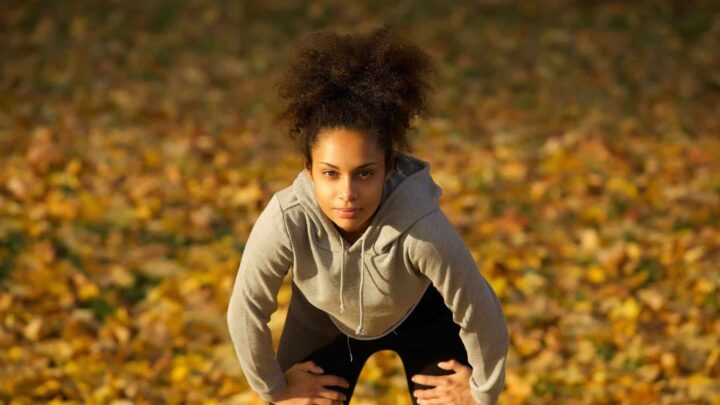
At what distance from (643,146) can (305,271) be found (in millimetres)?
4575

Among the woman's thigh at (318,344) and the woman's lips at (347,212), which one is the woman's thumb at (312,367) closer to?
the woman's thigh at (318,344)

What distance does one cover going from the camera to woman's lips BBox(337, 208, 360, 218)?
2.79 meters

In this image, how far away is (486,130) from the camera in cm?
748

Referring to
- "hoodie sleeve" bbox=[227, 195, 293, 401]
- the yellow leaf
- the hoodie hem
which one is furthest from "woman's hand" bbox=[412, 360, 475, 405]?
the yellow leaf

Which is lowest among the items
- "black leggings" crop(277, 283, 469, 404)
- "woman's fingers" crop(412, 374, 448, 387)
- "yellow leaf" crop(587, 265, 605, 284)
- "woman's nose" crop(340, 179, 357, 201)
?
A: "yellow leaf" crop(587, 265, 605, 284)

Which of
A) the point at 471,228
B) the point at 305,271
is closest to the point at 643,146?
the point at 471,228

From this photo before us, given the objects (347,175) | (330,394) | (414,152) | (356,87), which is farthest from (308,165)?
(414,152)

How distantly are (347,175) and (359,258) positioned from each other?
33 centimetres

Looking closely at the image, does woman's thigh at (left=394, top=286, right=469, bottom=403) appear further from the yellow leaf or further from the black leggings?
the yellow leaf

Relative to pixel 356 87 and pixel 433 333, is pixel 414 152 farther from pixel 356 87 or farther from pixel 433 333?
pixel 356 87

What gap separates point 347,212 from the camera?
2.80m

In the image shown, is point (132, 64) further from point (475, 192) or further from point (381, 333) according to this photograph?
point (381, 333)

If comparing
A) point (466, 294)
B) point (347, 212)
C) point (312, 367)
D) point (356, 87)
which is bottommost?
point (312, 367)

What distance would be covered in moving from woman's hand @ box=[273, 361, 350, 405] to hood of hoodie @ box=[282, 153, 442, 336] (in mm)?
289
